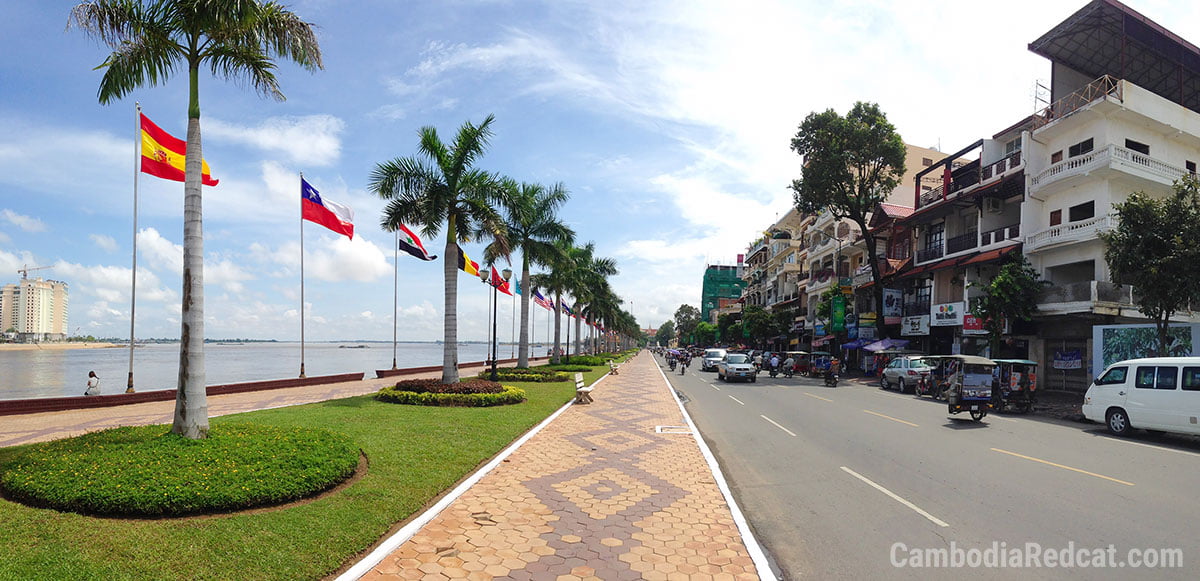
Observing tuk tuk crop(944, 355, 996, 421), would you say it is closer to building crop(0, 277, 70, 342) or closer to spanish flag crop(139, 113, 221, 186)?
spanish flag crop(139, 113, 221, 186)

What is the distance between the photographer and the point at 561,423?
13.7m

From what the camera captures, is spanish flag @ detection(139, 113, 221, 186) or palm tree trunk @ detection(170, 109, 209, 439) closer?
palm tree trunk @ detection(170, 109, 209, 439)

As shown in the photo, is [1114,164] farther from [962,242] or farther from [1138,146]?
[962,242]

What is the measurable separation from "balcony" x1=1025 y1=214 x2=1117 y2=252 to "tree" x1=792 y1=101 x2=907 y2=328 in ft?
30.9

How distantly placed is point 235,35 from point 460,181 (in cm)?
948

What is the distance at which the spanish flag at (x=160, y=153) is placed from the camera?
49.8ft

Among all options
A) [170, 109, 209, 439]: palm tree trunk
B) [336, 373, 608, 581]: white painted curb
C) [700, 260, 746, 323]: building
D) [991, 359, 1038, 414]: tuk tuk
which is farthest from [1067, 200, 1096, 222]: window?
[700, 260, 746, 323]: building

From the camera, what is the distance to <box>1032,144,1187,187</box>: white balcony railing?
2372cm

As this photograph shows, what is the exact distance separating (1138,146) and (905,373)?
14687 mm

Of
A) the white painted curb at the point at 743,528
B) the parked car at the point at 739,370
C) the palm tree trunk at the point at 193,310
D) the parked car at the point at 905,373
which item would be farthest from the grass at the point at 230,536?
the parked car at the point at 739,370

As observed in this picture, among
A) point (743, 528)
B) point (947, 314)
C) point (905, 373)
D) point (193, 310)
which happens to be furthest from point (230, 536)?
point (947, 314)

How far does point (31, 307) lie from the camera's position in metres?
117

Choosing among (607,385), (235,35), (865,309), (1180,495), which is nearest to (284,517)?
(235,35)

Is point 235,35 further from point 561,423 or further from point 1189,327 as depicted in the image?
point 1189,327
